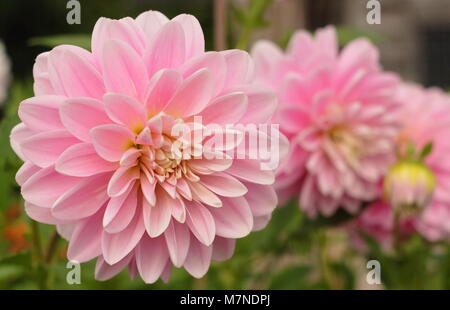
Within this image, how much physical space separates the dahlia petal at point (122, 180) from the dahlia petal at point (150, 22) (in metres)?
0.08

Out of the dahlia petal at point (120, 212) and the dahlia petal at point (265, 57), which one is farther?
the dahlia petal at point (265, 57)

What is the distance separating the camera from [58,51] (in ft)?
1.19

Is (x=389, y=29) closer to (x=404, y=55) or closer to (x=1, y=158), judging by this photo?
(x=404, y=55)

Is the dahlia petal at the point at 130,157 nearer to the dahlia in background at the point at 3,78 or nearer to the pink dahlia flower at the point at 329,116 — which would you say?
the pink dahlia flower at the point at 329,116

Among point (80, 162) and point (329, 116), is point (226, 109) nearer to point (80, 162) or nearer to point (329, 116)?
point (80, 162)

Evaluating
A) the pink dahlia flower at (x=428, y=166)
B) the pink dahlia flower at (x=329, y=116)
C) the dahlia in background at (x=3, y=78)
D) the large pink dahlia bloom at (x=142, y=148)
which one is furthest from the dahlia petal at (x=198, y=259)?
the dahlia in background at (x=3, y=78)

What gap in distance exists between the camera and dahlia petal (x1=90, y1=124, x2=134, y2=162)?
0.36m

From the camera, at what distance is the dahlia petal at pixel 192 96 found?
0.37m

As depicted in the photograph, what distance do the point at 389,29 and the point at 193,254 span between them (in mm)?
3556

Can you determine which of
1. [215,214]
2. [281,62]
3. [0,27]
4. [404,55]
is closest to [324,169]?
[281,62]

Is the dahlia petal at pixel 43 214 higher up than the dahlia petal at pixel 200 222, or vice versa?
the dahlia petal at pixel 43 214

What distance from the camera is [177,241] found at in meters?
0.38

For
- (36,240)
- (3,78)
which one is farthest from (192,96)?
(3,78)

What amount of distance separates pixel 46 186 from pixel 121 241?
5 cm
